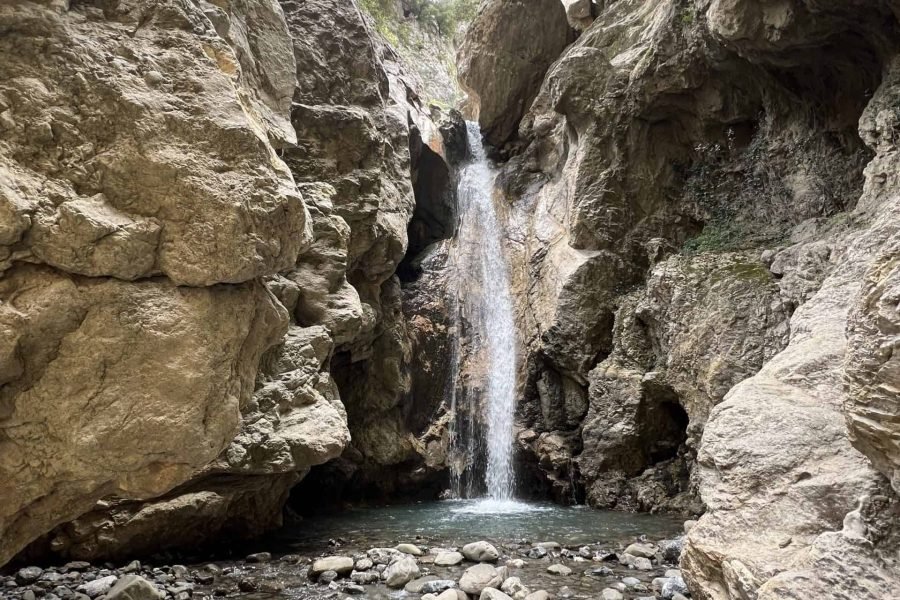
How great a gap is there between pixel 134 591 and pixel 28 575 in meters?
1.91

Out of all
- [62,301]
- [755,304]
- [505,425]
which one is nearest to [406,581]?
[62,301]

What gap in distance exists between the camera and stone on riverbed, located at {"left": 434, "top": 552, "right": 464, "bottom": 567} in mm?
7184

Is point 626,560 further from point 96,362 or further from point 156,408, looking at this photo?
point 96,362

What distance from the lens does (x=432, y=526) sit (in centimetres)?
1009

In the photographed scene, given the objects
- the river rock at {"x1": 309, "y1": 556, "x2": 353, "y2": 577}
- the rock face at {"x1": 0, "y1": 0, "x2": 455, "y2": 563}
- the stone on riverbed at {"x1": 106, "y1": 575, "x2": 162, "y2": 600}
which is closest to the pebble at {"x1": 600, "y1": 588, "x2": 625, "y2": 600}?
the river rock at {"x1": 309, "y1": 556, "x2": 353, "y2": 577}

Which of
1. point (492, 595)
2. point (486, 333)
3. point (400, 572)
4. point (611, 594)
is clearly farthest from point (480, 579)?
point (486, 333)

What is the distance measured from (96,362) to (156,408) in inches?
21.8

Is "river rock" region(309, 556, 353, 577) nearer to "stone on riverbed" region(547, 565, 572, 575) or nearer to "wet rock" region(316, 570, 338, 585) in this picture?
"wet rock" region(316, 570, 338, 585)

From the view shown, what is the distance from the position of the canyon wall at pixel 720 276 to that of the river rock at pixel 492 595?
2.17 meters

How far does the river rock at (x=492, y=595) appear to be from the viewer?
5.53 m

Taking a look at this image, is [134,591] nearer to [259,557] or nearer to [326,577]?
[326,577]

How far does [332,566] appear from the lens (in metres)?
6.93

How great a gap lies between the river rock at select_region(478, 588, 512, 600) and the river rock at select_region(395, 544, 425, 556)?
2.18 metres

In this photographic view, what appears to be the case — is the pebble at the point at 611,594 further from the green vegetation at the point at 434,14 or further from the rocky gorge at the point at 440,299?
the green vegetation at the point at 434,14
